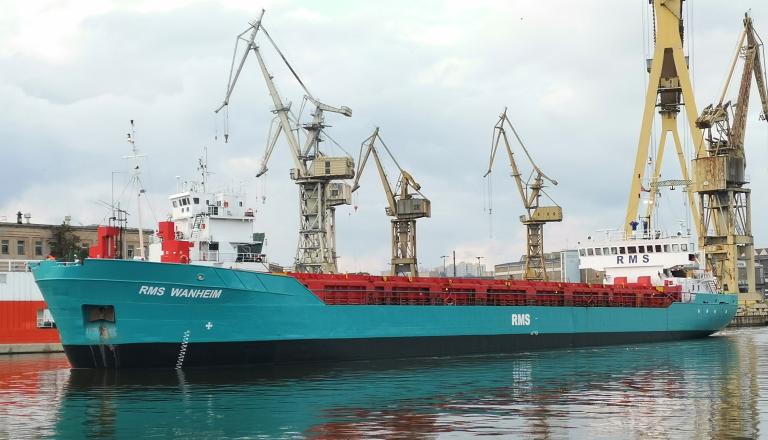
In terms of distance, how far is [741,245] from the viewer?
Result: 233 ft

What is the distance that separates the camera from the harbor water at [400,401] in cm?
1747

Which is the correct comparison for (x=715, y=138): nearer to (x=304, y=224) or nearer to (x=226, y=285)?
(x=304, y=224)

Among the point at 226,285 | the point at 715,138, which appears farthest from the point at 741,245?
the point at 226,285

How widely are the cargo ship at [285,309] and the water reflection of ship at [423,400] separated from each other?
102 cm

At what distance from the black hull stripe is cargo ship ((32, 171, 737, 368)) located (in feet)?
0.13

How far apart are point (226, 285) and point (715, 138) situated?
5099cm

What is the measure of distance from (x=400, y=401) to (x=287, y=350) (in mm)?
9930

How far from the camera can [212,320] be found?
2927 cm

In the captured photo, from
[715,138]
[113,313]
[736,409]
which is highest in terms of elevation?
[715,138]

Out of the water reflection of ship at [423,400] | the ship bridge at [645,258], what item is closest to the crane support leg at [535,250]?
the ship bridge at [645,258]

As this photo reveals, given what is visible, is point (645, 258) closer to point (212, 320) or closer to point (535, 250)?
point (212, 320)

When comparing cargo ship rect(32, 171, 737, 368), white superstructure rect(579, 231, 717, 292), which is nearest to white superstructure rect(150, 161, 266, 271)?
cargo ship rect(32, 171, 737, 368)

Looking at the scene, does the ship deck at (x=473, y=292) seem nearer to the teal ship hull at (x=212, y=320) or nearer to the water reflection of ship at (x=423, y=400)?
the teal ship hull at (x=212, y=320)

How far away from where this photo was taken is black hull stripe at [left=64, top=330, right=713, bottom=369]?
2841 centimetres
